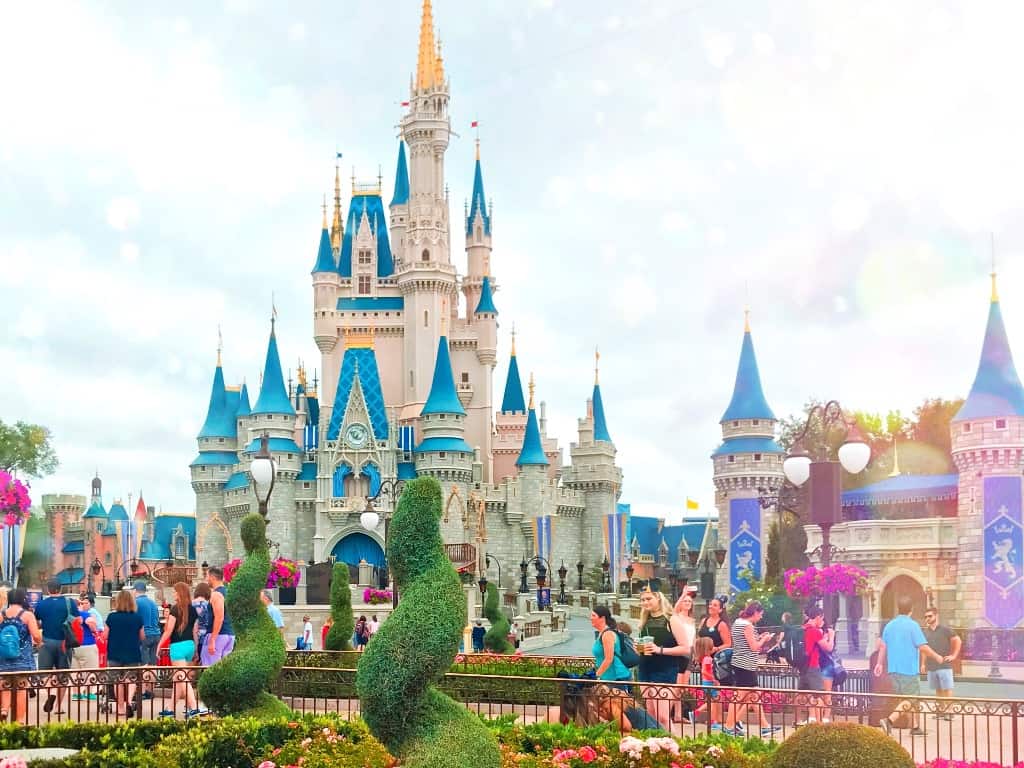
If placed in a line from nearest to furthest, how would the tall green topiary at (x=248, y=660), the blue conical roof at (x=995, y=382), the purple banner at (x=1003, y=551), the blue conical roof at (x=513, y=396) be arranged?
the tall green topiary at (x=248, y=660) < the purple banner at (x=1003, y=551) < the blue conical roof at (x=995, y=382) < the blue conical roof at (x=513, y=396)

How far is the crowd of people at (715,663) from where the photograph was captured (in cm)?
1066

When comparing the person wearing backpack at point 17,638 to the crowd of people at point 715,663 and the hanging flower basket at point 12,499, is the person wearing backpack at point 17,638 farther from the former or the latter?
the hanging flower basket at point 12,499

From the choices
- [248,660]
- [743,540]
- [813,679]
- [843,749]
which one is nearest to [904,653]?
[813,679]

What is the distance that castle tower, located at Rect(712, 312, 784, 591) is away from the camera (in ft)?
130

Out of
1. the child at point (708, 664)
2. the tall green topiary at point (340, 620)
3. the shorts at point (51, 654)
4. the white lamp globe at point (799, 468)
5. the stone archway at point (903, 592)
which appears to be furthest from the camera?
the stone archway at point (903, 592)

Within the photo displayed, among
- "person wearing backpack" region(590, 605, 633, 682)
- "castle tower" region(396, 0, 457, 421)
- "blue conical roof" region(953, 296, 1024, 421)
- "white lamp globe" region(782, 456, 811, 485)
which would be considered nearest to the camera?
"person wearing backpack" region(590, 605, 633, 682)

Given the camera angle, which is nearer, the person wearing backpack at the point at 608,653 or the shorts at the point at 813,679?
the person wearing backpack at the point at 608,653

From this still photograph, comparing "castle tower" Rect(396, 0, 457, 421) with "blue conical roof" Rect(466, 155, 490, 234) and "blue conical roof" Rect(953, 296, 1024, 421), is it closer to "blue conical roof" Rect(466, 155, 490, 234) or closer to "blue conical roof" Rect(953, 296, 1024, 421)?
"blue conical roof" Rect(466, 155, 490, 234)

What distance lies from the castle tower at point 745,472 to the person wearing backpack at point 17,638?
95.0ft

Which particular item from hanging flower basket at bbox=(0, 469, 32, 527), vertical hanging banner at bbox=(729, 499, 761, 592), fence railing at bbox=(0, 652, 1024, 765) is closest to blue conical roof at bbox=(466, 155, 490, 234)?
vertical hanging banner at bbox=(729, 499, 761, 592)

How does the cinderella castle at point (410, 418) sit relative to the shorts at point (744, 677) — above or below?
above

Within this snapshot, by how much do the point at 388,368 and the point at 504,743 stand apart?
164ft

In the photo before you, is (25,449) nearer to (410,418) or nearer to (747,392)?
(410,418)

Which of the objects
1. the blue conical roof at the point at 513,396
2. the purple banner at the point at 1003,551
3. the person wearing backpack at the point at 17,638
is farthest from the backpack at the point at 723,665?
the blue conical roof at the point at 513,396
